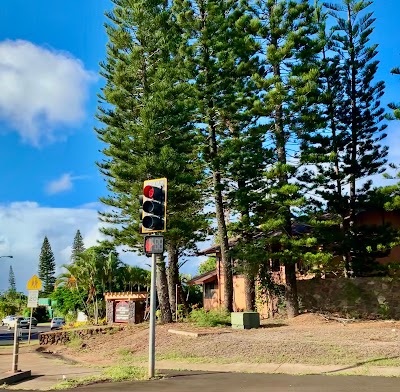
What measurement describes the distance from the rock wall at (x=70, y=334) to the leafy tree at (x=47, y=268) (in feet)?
242

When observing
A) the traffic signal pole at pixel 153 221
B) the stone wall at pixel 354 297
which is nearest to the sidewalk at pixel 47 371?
the traffic signal pole at pixel 153 221

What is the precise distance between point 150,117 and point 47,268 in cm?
8020

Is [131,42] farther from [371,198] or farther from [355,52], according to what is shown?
[371,198]

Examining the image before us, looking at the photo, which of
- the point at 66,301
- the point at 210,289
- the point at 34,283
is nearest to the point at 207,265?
the point at 66,301

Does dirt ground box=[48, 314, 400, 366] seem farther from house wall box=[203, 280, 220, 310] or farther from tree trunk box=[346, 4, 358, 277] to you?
house wall box=[203, 280, 220, 310]

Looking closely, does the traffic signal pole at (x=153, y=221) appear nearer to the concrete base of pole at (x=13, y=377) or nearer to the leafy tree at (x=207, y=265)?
the concrete base of pole at (x=13, y=377)

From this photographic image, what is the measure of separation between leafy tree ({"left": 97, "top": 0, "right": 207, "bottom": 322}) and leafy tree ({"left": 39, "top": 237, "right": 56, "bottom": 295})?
75.3 meters

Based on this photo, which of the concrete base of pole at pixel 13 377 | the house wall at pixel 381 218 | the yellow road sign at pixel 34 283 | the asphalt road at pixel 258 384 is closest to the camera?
the asphalt road at pixel 258 384

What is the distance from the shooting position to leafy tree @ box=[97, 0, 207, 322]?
21.6 meters

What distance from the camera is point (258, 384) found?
9.62 metres

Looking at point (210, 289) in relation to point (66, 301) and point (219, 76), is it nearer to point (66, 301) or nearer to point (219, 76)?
point (219, 76)

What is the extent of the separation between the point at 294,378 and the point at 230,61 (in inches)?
634

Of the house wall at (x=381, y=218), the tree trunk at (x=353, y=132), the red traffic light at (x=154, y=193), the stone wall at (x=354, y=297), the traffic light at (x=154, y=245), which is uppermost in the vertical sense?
the tree trunk at (x=353, y=132)

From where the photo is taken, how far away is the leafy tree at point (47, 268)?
310 feet
